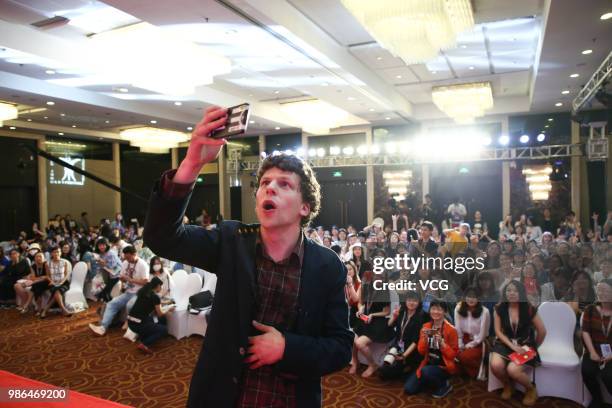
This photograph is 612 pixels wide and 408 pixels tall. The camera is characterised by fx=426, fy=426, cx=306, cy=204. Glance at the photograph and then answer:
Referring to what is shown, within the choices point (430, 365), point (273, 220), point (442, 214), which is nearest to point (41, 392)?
point (273, 220)

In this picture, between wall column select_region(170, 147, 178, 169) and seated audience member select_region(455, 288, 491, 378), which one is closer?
seated audience member select_region(455, 288, 491, 378)

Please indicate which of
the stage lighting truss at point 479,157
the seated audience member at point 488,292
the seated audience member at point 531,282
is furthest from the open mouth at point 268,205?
the stage lighting truss at point 479,157

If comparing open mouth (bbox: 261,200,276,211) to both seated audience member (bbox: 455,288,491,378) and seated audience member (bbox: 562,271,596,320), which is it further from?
seated audience member (bbox: 562,271,596,320)

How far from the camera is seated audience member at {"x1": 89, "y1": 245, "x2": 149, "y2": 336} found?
20.4 feet

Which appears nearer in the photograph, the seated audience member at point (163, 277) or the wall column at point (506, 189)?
the seated audience member at point (163, 277)

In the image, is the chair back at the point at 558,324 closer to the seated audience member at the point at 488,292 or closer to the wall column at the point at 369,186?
the seated audience member at the point at 488,292

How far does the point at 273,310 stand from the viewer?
1.20m

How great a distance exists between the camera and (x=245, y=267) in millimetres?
1188

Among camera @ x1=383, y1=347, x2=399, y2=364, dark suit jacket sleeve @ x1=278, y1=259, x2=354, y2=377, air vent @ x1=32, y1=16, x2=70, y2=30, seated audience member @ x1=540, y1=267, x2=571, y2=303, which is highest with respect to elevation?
air vent @ x1=32, y1=16, x2=70, y2=30

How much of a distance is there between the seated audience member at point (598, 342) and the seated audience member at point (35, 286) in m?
8.09

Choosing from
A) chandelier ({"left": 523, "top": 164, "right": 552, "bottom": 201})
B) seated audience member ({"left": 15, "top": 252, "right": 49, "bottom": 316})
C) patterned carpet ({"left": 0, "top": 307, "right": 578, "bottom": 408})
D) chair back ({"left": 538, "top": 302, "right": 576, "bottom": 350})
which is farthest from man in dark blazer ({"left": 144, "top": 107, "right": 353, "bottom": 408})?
chandelier ({"left": 523, "top": 164, "right": 552, "bottom": 201})

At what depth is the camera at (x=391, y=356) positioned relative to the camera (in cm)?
448

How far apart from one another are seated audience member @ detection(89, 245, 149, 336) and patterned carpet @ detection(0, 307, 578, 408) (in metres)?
0.18

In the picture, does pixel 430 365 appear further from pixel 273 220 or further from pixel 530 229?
pixel 530 229
